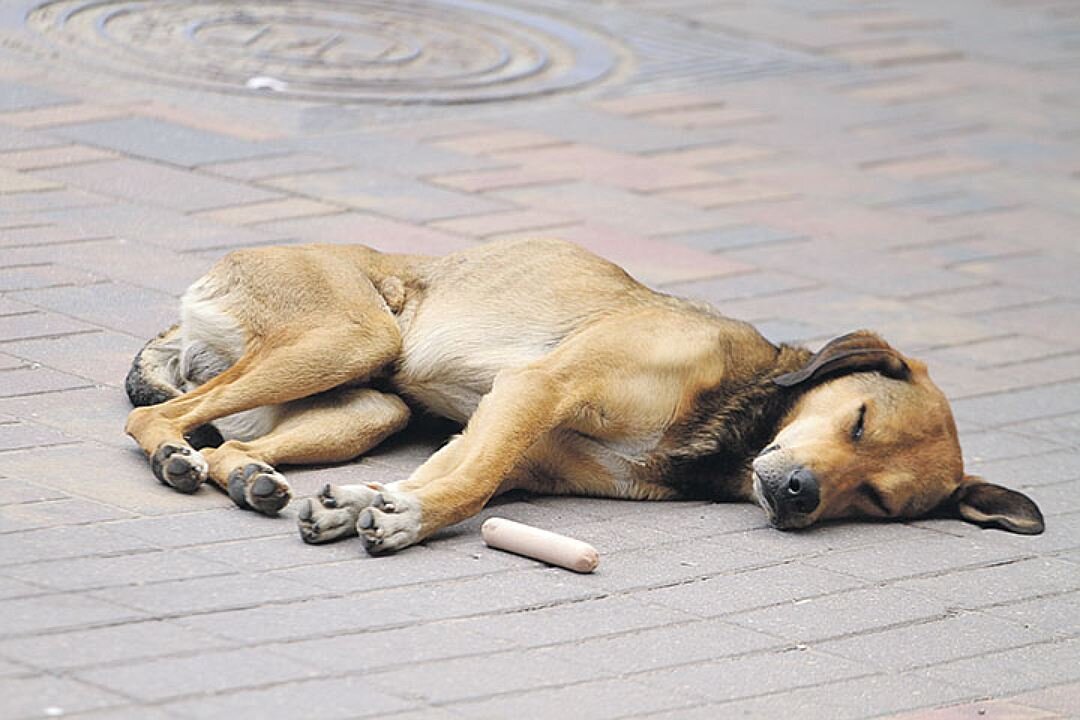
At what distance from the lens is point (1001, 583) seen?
5.12 m

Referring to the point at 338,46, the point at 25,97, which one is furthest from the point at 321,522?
the point at 338,46

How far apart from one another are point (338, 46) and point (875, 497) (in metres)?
5.22

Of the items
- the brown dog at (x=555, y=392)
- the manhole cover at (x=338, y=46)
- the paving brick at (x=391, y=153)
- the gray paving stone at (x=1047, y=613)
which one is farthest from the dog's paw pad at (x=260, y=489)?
the manhole cover at (x=338, y=46)

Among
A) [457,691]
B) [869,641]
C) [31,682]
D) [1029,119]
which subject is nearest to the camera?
[31,682]

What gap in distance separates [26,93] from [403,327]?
350 centimetres

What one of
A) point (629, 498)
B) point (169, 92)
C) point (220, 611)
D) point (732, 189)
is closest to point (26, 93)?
point (169, 92)

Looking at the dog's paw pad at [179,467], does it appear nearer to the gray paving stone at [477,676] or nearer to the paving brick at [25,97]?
the gray paving stone at [477,676]

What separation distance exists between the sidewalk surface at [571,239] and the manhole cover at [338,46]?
0.09ft

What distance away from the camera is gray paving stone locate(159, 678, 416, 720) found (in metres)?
3.71

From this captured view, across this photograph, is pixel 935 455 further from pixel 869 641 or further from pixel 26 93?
pixel 26 93

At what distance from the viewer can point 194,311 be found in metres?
5.51

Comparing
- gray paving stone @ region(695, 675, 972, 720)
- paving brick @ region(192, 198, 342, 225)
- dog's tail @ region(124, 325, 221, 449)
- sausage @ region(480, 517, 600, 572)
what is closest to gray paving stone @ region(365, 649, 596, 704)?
gray paving stone @ region(695, 675, 972, 720)

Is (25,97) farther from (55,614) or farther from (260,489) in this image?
(55,614)

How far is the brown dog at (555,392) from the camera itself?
17.1 ft
